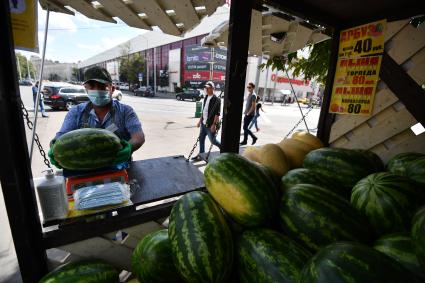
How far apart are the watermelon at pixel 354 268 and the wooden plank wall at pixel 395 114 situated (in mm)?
2348

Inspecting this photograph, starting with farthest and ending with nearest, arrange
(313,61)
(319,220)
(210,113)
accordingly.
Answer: (210,113), (313,61), (319,220)

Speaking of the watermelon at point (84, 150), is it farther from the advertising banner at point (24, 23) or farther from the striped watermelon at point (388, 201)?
the striped watermelon at point (388, 201)

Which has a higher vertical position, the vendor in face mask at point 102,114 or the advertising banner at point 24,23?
the advertising banner at point 24,23

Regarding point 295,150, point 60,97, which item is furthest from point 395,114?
point 60,97

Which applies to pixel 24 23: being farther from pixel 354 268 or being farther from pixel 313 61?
pixel 313 61

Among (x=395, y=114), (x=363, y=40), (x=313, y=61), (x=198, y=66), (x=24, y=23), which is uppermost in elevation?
(x=198, y=66)

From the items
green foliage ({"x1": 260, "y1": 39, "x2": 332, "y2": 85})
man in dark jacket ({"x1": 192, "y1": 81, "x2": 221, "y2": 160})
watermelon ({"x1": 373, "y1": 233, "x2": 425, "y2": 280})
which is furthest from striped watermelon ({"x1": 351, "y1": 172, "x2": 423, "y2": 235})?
man in dark jacket ({"x1": 192, "y1": 81, "x2": 221, "y2": 160})

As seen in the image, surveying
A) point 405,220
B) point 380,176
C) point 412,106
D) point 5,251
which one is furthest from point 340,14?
point 5,251

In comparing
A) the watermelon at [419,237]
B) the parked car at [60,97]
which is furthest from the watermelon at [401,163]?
the parked car at [60,97]

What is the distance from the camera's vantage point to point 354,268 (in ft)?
2.63

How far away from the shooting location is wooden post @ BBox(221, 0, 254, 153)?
1.88m

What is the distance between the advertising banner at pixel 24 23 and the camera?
1.52 meters

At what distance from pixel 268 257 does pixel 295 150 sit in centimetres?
150

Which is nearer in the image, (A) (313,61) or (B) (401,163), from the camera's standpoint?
(B) (401,163)
